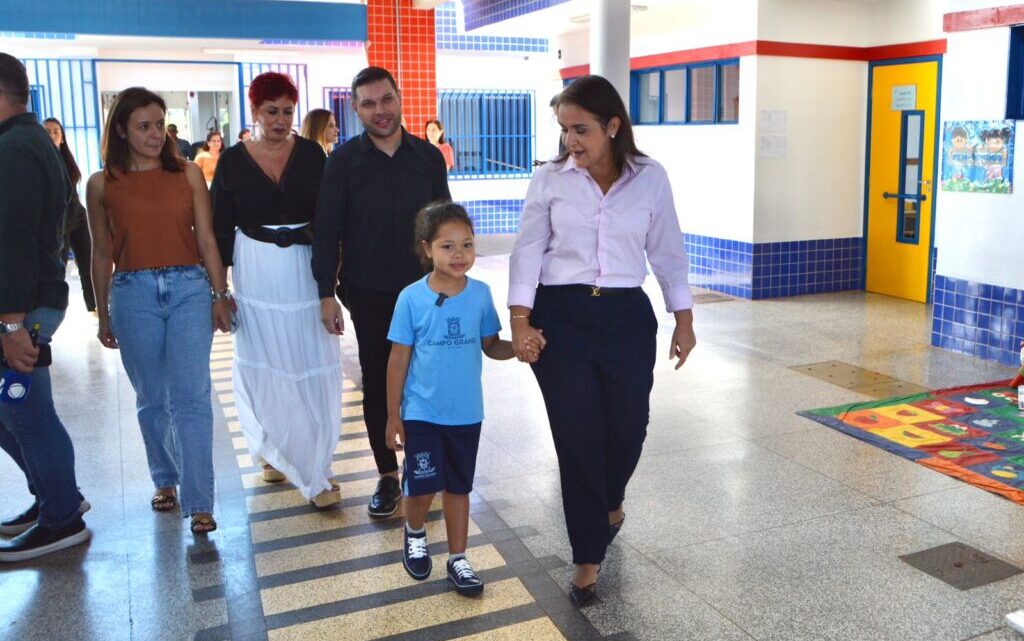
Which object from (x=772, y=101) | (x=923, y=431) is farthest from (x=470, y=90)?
(x=923, y=431)

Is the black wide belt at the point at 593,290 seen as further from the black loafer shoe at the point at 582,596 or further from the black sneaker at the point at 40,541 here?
the black sneaker at the point at 40,541

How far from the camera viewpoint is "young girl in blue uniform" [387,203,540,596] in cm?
282

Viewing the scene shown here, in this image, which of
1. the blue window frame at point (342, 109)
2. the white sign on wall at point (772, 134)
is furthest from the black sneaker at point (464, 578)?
the blue window frame at point (342, 109)

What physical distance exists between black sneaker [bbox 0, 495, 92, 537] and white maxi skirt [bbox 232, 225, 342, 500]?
2.07 feet

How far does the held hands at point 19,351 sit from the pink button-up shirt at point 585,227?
5.03 ft

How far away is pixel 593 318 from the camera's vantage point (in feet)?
9.03

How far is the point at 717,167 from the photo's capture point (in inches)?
335

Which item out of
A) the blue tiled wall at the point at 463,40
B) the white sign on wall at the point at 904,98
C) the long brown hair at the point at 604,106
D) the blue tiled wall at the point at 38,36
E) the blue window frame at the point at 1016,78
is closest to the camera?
the long brown hair at the point at 604,106

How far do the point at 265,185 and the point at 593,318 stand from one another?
1.39m

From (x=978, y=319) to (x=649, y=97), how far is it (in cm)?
469

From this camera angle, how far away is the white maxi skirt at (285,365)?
3.43 m

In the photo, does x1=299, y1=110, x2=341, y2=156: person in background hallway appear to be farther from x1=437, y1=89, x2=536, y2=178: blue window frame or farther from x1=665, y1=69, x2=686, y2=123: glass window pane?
x1=437, y1=89, x2=536, y2=178: blue window frame

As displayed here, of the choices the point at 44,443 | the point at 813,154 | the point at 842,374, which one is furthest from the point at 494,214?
the point at 44,443

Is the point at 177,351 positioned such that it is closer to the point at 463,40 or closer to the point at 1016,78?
the point at 1016,78
